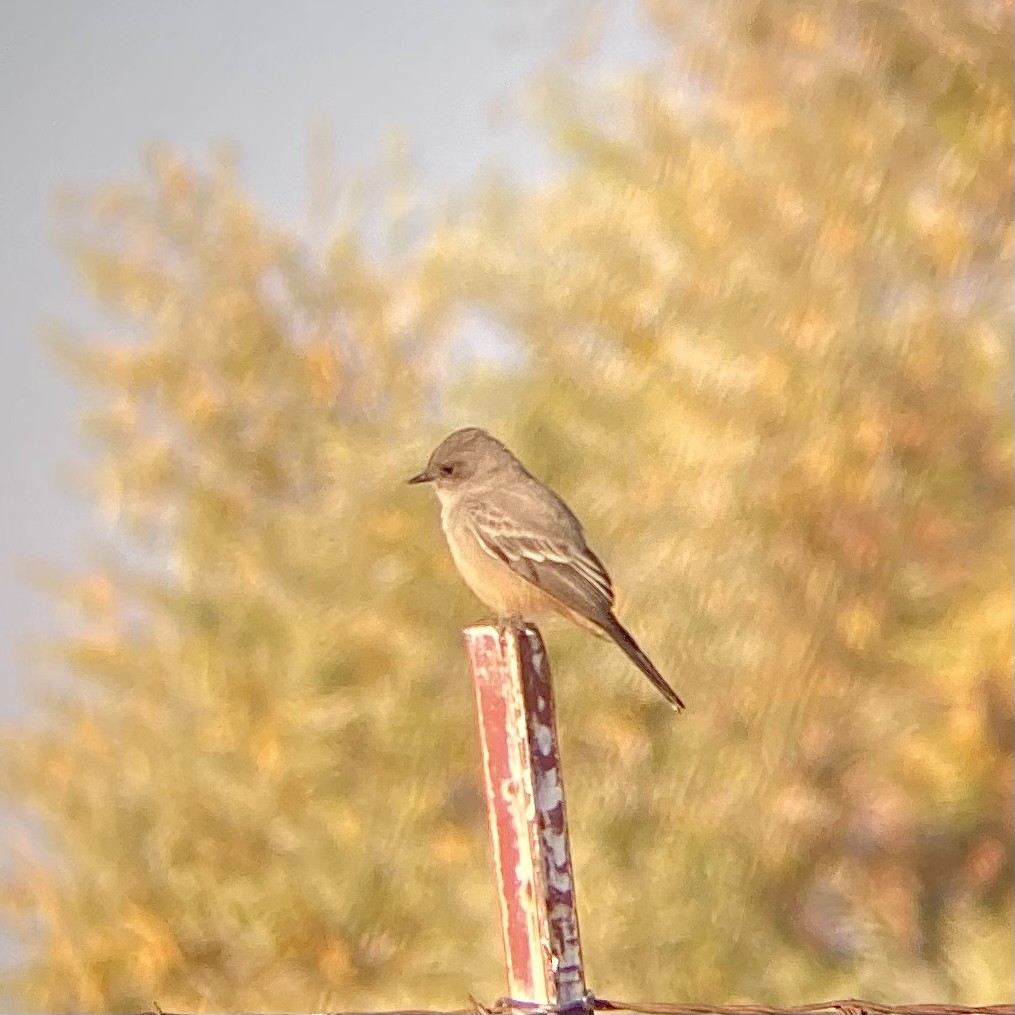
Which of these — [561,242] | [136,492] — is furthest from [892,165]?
[136,492]

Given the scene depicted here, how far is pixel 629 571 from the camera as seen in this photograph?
15.0 ft

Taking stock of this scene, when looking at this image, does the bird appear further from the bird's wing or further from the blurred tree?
the blurred tree

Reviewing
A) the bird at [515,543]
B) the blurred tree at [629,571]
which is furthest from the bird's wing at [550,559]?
the blurred tree at [629,571]

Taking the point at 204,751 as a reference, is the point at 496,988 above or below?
below

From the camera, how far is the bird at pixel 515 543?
123 inches

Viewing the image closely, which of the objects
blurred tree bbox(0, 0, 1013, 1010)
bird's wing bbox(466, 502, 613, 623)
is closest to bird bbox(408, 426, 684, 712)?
bird's wing bbox(466, 502, 613, 623)

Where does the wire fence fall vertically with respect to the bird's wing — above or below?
below

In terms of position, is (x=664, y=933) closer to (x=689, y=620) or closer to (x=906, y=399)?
(x=689, y=620)

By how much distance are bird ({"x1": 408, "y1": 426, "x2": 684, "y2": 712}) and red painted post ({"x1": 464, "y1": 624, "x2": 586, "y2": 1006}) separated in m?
1.34

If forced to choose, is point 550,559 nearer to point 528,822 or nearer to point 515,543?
point 515,543

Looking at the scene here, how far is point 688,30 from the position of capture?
4941 millimetres

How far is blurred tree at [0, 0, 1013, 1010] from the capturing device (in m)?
4.46

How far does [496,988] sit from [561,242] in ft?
7.48

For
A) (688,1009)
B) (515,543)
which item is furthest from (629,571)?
(688,1009)
